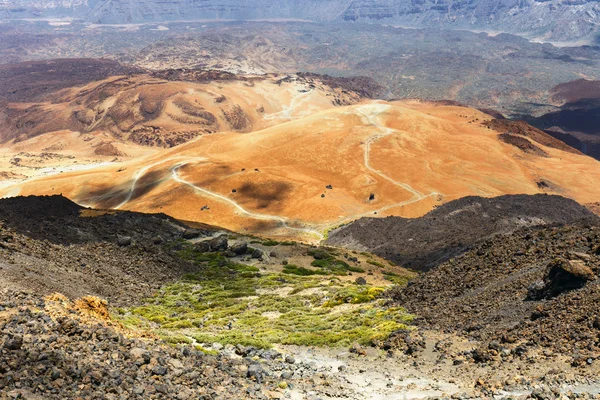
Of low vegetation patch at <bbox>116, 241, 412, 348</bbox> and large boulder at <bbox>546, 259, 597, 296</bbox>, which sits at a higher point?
large boulder at <bbox>546, 259, 597, 296</bbox>

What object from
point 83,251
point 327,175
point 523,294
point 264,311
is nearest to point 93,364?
point 264,311

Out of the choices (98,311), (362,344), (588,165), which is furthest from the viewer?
(588,165)

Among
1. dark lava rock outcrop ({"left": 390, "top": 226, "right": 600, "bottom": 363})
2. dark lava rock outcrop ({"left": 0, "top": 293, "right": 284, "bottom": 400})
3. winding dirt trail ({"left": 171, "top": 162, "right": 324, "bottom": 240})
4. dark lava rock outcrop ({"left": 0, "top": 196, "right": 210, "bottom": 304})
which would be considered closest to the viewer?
dark lava rock outcrop ({"left": 0, "top": 293, "right": 284, "bottom": 400})

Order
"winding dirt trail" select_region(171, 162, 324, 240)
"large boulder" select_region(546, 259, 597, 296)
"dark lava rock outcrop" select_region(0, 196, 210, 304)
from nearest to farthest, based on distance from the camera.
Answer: "large boulder" select_region(546, 259, 597, 296), "dark lava rock outcrop" select_region(0, 196, 210, 304), "winding dirt trail" select_region(171, 162, 324, 240)

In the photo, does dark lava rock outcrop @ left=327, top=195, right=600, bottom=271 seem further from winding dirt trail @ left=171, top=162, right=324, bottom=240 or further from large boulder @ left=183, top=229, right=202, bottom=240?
large boulder @ left=183, top=229, right=202, bottom=240

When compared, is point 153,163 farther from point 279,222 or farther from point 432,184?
point 432,184

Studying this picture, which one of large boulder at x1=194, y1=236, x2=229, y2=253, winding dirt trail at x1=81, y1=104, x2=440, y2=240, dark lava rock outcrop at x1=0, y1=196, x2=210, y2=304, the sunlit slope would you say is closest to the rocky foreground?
dark lava rock outcrop at x1=0, y1=196, x2=210, y2=304

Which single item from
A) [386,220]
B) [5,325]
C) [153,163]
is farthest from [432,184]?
[5,325]
